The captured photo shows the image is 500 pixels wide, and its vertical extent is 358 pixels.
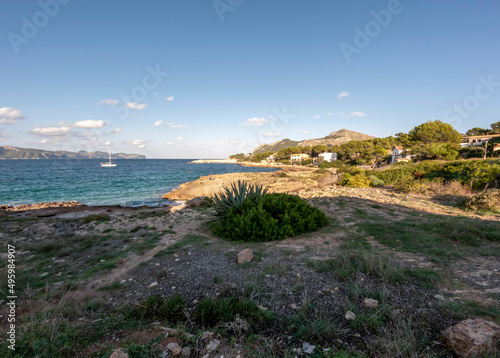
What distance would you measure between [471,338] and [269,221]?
4693 millimetres

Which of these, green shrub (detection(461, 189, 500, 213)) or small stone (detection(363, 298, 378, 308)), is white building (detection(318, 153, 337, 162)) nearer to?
green shrub (detection(461, 189, 500, 213))

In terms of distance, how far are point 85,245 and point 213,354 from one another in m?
6.31

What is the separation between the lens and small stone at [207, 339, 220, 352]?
219 centimetres

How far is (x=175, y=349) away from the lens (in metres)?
2.14

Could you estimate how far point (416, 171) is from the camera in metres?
17.1

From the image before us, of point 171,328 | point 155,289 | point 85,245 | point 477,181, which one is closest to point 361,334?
point 171,328

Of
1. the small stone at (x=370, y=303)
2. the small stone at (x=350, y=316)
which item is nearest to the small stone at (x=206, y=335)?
the small stone at (x=350, y=316)

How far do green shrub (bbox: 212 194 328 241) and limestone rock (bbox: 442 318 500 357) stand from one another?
4306mm

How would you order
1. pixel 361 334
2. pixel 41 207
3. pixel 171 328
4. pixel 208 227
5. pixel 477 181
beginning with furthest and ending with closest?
pixel 41 207 → pixel 477 181 → pixel 208 227 → pixel 171 328 → pixel 361 334

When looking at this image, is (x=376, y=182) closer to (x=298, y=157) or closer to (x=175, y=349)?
(x=175, y=349)

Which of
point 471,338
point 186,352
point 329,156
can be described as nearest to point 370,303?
point 471,338

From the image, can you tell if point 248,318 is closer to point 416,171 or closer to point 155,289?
point 155,289

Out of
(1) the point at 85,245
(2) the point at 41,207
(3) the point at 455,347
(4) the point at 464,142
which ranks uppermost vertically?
(4) the point at 464,142

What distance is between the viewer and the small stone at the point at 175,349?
2122mm
